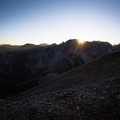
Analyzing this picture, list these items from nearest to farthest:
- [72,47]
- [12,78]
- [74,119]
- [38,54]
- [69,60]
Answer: [74,119] < [69,60] < [12,78] < [72,47] < [38,54]

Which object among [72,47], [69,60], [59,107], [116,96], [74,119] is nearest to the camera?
[74,119]

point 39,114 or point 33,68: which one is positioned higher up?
point 39,114

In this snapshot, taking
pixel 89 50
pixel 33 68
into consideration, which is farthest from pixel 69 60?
pixel 33 68

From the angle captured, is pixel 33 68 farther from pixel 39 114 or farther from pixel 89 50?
pixel 39 114

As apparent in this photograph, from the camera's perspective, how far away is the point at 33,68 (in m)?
123

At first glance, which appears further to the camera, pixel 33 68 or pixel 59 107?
pixel 33 68

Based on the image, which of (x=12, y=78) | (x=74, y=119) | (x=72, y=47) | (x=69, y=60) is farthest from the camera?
(x=72, y=47)

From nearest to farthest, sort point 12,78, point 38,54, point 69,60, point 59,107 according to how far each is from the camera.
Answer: point 59,107, point 69,60, point 12,78, point 38,54

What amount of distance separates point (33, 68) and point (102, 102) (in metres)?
114

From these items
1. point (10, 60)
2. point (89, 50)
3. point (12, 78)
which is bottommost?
point (12, 78)

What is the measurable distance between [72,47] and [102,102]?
350ft

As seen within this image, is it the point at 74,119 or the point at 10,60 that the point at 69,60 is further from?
the point at 74,119

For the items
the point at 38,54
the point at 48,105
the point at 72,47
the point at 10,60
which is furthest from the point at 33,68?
the point at 48,105

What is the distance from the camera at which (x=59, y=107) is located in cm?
1160
